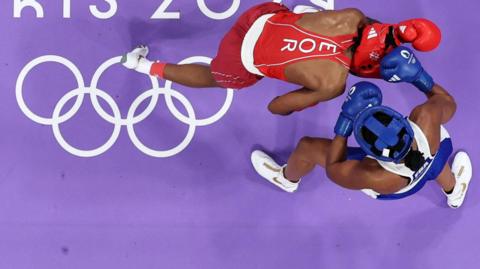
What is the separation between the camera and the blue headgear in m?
2.13

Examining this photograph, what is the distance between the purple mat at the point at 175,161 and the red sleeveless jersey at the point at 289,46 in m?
0.74

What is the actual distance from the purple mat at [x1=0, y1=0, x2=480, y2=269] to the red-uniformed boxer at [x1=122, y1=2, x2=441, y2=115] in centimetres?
Result: 65

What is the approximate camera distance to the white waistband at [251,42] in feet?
8.50

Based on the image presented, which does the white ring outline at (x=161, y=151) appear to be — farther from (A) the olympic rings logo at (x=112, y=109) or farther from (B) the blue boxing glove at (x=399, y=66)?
(B) the blue boxing glove at (x=399, y=66)

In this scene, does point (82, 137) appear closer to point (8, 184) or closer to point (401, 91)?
point (8, 184)

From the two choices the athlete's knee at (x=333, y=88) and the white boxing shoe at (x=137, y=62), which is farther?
the white boxing shoe at (x=137, y=62)

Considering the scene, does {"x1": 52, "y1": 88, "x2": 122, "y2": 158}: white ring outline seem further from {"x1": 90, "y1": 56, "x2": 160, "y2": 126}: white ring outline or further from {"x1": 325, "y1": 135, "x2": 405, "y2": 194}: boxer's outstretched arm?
{"x1": 325, "y1": 135, "x2": 405, "y2": 194}: boxer's outstretched arm

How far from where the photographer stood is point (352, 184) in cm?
249

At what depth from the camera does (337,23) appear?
2418mm

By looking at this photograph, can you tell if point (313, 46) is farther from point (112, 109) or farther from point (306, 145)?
point (112, 109)

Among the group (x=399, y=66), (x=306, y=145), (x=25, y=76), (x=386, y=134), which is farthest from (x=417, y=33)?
(x=25, y=76)

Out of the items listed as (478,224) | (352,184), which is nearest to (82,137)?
(352,184)

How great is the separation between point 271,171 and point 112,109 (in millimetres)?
1031

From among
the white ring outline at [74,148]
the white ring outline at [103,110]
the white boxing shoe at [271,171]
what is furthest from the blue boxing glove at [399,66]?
the white ring outline at [74,148]
